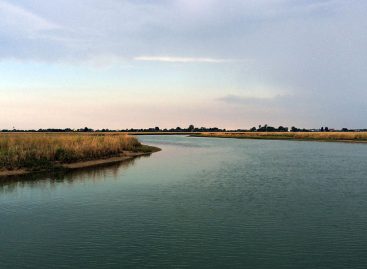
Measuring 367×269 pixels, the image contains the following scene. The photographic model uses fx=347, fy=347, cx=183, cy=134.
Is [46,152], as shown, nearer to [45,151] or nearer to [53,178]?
[45,151]

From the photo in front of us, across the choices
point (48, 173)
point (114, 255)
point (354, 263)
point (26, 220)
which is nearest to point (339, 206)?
point (354, 263)

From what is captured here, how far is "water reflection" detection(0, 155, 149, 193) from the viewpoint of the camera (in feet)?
71.0

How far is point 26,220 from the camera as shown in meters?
13.7

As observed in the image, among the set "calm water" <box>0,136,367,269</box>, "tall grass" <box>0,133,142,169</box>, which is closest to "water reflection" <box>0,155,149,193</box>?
"calm water" <box>0,136,367,269</box>

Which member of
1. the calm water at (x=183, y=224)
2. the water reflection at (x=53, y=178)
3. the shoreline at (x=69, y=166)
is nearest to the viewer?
the calm water at (x=183, y=224)

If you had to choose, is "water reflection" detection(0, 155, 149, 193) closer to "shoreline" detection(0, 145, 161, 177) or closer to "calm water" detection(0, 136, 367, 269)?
"calm water" detection(0, 136, 367, 269)

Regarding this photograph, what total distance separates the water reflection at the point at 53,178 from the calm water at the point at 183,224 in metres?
0.23

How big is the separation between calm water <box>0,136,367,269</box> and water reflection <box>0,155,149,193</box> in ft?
0.76

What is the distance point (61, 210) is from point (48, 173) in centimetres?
1259

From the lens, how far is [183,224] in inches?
511

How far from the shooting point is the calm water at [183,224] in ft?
32.1

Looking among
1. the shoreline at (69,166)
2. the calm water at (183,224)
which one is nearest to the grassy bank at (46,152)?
the shoreline at (69,166)

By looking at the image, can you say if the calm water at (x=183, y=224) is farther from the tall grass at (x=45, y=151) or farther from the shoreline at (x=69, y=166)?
the tall grass at (x=45, y=151)

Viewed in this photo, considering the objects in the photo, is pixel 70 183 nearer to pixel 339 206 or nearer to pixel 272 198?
pixel 272 198
